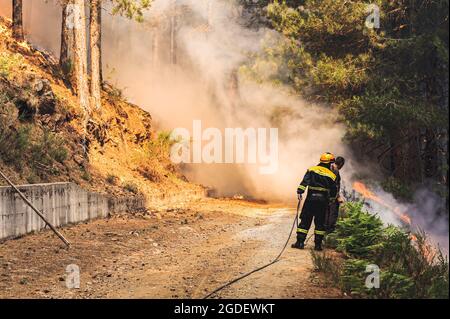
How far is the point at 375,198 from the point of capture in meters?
16.7

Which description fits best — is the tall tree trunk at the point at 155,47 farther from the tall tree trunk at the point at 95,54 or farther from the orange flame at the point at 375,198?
the orange flame at the point at 375,198

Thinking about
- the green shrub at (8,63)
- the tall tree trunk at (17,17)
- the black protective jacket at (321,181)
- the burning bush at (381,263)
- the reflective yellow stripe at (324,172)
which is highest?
the tall tree trunk at (17,17)

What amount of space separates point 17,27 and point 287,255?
605 inches

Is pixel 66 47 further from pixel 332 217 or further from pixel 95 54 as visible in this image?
pixel 332 217

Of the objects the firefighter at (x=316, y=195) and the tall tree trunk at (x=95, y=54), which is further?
the tall tree trunk at (x=95, y=54)

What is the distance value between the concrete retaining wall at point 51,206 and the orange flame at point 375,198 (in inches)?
319

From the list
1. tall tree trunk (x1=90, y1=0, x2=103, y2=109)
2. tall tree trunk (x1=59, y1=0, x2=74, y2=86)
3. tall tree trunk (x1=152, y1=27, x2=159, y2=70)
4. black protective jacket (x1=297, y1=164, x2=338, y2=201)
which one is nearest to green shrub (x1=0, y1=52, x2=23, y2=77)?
tall tree trunk (x1=59, y1=0, x2=74, y2=86)

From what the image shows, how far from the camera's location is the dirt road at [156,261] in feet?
22.1

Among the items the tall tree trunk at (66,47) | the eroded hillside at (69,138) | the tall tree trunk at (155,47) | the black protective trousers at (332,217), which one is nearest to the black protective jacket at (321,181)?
the black protective trousers at (332,217)

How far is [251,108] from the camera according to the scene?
90.5 ft

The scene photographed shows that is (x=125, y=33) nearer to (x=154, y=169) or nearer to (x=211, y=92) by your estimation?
(x=211, y=92)

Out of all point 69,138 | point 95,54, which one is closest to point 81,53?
point 95,54
